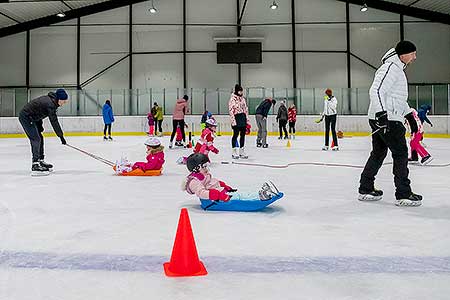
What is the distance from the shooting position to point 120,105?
20.4 metres

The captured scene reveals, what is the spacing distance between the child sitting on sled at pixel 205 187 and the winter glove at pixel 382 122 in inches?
38.2

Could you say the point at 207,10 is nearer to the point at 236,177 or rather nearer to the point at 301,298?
the point at 236,177

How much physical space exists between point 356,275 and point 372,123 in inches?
78.3

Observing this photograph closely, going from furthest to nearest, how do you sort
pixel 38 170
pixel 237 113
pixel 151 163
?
pixel 237 113 < pixel 38 170 < pixel 151 163

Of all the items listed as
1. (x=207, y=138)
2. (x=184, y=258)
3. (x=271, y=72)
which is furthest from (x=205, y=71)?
(x=184, y=258)

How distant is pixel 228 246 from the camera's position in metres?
2.40

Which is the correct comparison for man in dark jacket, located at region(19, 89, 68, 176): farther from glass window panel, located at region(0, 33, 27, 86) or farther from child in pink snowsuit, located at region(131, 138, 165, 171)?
glass window panel, located at region(0, 33, 27, 86)

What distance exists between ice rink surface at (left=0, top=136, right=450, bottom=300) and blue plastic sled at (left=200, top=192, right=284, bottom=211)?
0.08m

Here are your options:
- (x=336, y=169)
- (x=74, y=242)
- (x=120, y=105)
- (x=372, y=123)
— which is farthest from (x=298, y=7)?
(x=74, y=242)

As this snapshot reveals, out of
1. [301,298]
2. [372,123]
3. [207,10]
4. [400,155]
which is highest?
[207,10]

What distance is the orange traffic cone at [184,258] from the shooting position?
76.2 inches

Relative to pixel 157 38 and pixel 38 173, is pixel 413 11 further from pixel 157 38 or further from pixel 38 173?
pixel 38 173

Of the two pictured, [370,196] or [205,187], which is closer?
[205,187]

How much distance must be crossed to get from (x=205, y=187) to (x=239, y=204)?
1.02ft
